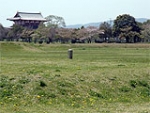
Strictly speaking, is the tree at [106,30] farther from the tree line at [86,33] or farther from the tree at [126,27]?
the tree at [126,27]

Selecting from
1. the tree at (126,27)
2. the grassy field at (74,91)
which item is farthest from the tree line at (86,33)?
the grassy field at (74,91)

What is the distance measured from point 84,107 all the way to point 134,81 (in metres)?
4.14

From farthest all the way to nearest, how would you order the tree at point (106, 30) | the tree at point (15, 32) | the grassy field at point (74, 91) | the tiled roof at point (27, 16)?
the tiled roof at point (27, 16) → the tree at point (15, 32) → the tree at point (106, 30) → the grassy field at point (74, 91)

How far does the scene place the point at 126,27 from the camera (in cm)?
7544

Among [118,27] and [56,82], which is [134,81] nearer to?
[56,82]

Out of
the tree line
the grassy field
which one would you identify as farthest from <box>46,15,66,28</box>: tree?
the grassy field

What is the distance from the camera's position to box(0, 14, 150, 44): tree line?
7644 centimetres

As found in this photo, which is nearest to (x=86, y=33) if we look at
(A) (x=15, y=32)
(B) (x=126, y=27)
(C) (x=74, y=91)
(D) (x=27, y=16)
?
(B) (x=126, y=27)

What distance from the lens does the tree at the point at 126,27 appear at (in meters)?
75.0

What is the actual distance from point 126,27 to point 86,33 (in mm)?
12583

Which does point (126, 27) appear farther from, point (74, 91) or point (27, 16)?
point (74, 91)

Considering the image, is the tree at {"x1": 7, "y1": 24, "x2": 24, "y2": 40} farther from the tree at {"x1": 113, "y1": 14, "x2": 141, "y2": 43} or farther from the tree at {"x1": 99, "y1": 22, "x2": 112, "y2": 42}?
the tree at {"x1": 113, "y1": 14, "x2": 141, "y2": 43}

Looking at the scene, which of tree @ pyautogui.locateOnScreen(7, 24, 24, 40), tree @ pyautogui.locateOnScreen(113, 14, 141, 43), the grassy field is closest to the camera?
the grassy field

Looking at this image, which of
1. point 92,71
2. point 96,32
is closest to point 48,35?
point 96,32
